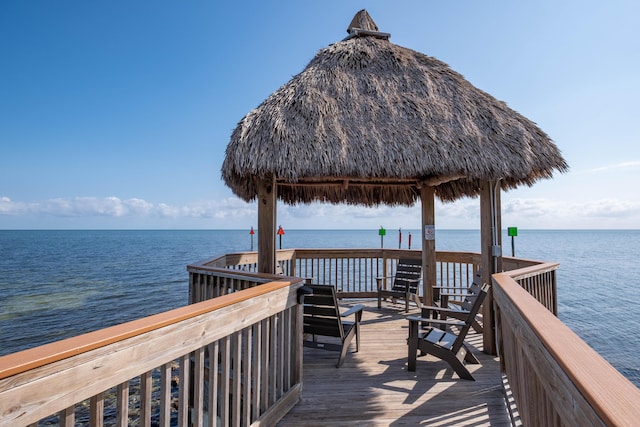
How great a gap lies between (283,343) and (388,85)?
146 inches

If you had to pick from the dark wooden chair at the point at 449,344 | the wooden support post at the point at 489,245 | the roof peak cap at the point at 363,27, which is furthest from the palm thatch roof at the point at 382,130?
the dark wooden chair at the point at 449,344

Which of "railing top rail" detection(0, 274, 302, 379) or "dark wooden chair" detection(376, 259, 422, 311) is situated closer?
"railing top rail" detection(0, 274, 302, 379)

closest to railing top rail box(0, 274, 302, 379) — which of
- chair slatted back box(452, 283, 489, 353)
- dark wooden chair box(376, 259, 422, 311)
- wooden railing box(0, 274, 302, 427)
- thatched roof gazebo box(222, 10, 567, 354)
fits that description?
wooden railing box(0, 274, 302, 427)

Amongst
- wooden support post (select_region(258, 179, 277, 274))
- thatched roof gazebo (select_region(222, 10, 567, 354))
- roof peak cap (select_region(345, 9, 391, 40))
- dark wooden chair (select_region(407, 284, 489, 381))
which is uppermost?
roof peak cap (select_region(345, 9, 391, 40))

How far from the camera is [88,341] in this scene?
1103 millimetres

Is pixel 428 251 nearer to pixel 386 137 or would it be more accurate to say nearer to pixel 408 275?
pixel 408 275

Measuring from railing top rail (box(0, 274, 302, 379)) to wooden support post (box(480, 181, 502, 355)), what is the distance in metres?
3.26

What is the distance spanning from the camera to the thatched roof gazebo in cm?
361

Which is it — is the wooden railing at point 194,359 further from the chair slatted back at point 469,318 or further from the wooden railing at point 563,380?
the chair slatted back at point 469,318

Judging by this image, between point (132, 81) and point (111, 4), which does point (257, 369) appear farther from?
point (132, 81)

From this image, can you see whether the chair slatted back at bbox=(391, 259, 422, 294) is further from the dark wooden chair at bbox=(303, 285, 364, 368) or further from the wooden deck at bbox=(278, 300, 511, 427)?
the dark wooden chair at bbox=(303, 285, 364, 368)

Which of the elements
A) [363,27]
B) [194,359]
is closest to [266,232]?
[194,359]

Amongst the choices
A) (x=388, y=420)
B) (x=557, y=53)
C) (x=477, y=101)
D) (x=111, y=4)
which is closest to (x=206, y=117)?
(x=111, y=4)

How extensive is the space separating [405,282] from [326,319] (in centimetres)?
251
